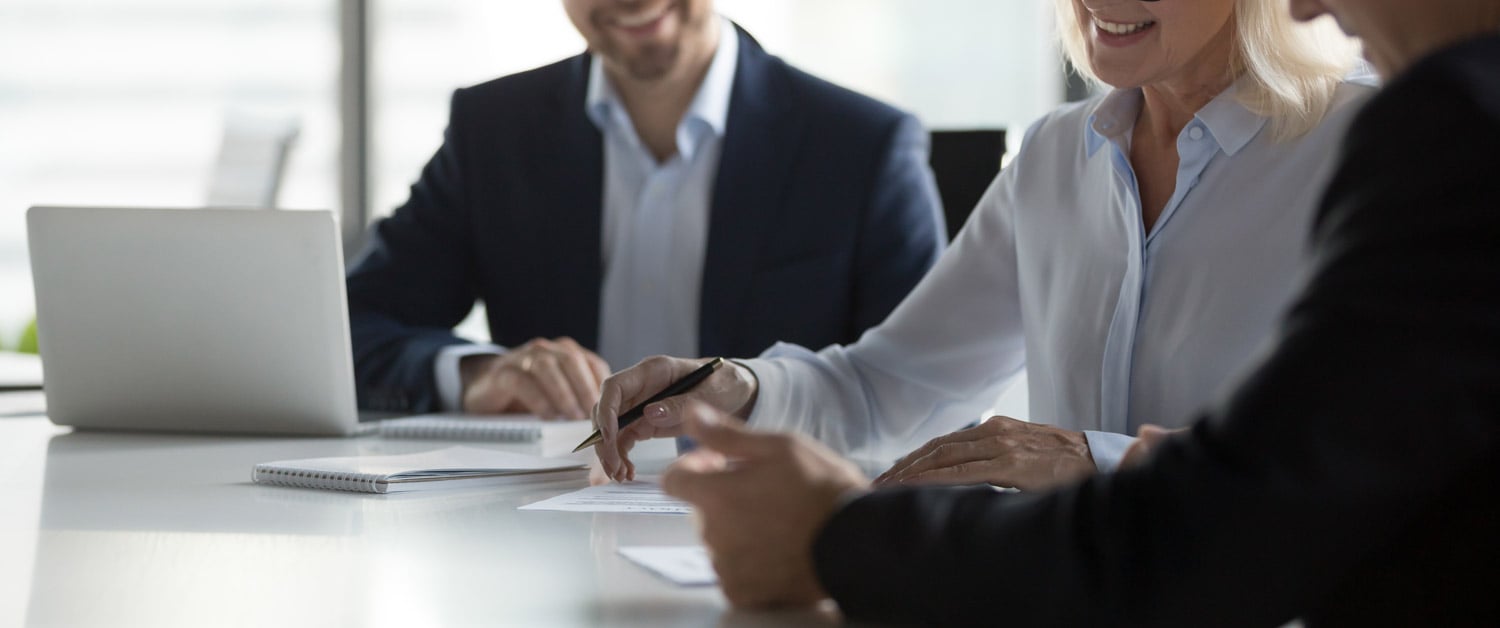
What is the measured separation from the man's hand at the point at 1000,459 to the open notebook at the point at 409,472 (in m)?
0.36

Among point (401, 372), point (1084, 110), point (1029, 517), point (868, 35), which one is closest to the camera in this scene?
point (1029, 517)

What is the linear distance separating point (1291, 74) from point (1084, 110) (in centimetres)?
32

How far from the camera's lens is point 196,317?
1.84m

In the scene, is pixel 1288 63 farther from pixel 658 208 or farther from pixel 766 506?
pixel 658 208

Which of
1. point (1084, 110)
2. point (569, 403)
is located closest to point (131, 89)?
point (569, 403)

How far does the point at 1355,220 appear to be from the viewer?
2.20 ft

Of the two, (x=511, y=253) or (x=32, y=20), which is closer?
(x=511, y=253)

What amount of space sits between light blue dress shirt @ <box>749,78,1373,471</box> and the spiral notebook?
0.98 ft

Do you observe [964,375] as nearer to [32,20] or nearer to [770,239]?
[770,239]

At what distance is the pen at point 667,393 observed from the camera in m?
1.52

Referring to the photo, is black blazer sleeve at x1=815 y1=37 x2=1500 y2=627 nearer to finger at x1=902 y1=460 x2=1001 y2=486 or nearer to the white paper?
the white paper

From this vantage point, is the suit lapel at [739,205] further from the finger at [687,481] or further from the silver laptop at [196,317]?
the finger at [687,481]

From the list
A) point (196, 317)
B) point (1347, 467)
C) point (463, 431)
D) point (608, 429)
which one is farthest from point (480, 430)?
point (1347, 467)

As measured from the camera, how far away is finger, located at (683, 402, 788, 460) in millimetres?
860
